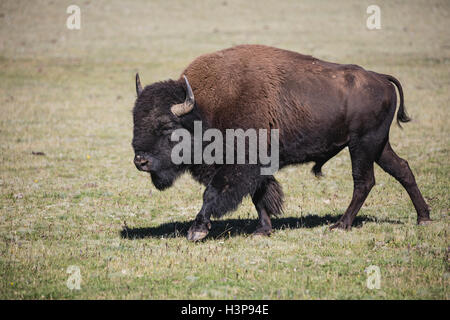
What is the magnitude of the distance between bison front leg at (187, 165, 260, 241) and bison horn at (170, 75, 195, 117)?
1028 millimetres

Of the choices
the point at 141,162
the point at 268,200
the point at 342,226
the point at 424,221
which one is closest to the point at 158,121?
the point at 141,162

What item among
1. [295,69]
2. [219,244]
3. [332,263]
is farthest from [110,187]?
[332,263]

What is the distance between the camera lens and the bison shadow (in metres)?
8.34

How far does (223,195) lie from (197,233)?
2.15 ft

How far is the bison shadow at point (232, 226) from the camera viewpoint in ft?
27.4

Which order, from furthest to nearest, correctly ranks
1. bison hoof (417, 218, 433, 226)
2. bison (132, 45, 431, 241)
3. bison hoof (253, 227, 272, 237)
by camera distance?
1. bison hoof (417, 218, 433, 226)
2. bison hoof (253, 227, 272, 237)
3. bison (132, 45, 431, 241)

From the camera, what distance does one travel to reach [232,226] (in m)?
8.90

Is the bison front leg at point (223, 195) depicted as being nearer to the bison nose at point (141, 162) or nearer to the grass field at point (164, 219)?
the grass field at point (164, 219)

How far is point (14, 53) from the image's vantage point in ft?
104

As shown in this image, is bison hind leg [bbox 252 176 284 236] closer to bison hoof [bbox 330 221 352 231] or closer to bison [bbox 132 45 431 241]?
bison [bbox 132 45 431 241]

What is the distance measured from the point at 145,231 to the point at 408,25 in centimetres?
3620

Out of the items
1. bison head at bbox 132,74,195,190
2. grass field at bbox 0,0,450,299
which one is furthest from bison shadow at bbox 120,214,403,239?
bison head at bbox 132,74,195,190

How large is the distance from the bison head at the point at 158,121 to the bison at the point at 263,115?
0.01 metres

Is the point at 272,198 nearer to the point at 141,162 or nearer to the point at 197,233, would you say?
the point at 197,233
